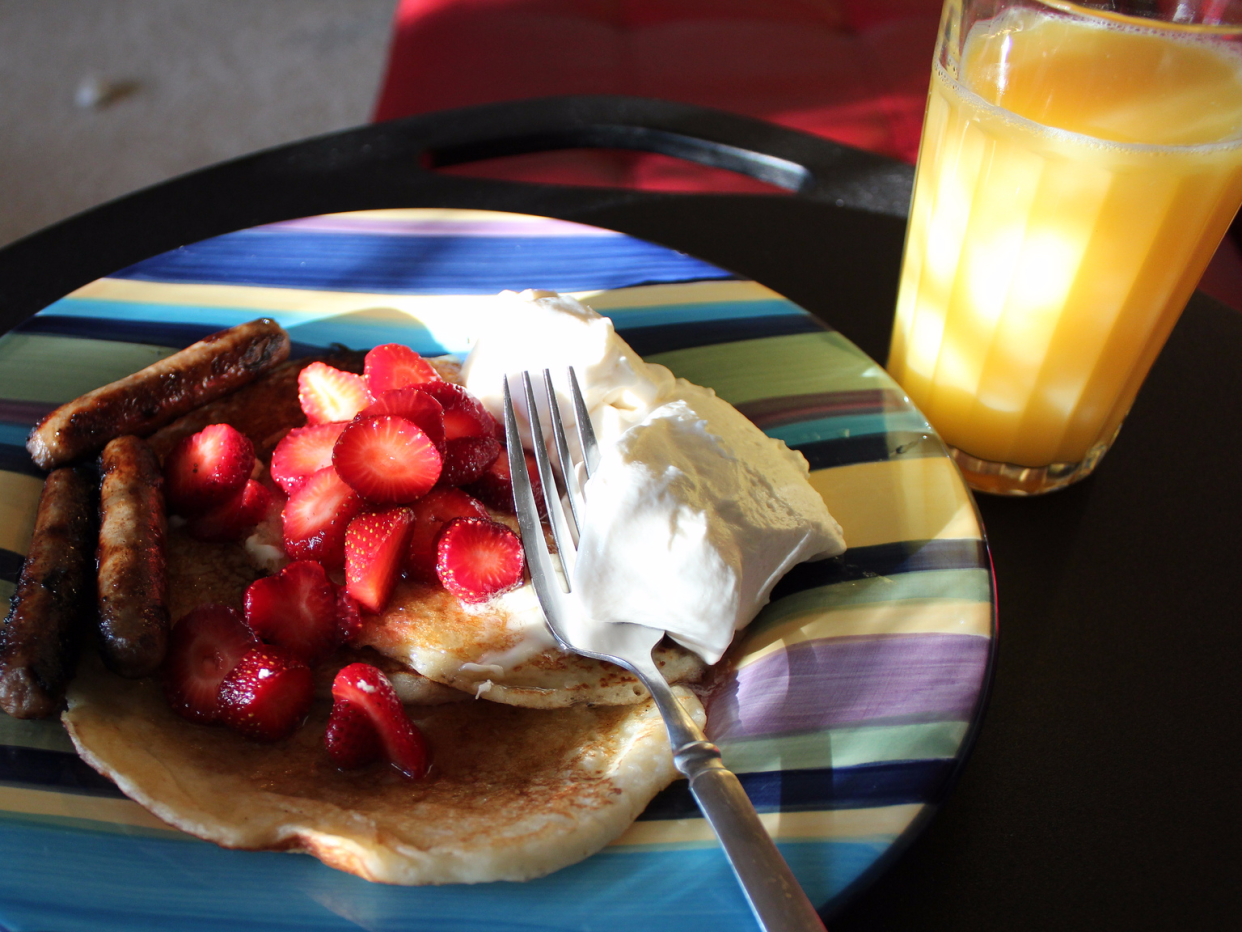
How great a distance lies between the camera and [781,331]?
4.70 feet

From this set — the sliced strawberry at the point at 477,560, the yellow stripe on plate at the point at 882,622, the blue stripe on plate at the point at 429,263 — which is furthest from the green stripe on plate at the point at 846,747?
the blue stripe on plate at the point at 429,263

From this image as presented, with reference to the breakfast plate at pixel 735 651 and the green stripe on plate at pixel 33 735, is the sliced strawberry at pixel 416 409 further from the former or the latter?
the green stripe on plate at pixel 33 735

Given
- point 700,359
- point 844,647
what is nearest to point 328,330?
point 700,359

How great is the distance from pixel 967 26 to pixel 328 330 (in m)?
1.01

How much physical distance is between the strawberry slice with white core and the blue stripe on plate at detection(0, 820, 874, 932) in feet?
1.19

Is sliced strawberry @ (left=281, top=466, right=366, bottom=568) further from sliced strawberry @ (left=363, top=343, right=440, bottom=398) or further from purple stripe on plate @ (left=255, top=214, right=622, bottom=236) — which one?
purple stripe on plate @ (left=255, top=214, right=622, bottom=236)

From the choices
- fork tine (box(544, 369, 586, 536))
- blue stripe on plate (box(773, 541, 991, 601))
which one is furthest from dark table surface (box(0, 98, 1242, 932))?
fork tine (box(544, 369, 586, 536))

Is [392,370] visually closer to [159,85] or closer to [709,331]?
[709,331]

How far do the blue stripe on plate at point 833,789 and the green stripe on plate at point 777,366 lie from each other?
59cm

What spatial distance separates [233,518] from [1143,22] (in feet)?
4.14

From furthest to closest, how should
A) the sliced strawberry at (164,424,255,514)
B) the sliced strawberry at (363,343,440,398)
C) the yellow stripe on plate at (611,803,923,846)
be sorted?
1. the sliced strawberry at (363,343,440,398)
2. the sliced strawberry at (164,424,255,514)
3. the yellow stripe on plate at (611,803,923,846)

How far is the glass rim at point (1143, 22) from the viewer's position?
1009 mm

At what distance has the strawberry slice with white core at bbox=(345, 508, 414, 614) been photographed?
1156 mm

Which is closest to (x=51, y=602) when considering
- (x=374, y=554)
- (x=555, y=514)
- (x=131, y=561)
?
(x=131, y=561)
